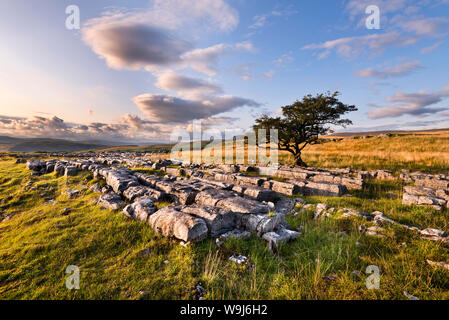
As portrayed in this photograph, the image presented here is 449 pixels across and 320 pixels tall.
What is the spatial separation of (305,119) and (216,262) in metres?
21.1

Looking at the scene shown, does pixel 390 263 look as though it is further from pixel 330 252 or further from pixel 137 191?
pixel 137 191

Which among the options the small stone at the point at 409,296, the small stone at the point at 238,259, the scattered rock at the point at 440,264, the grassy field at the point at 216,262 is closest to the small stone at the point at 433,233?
the grassy field at the point at 216,262

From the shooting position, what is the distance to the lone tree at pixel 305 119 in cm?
2058

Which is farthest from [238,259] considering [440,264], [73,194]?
[73,194]

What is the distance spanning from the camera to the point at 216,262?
4.55 m

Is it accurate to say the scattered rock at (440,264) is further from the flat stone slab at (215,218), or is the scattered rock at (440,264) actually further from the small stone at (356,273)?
the flat stone slab at (215,218)

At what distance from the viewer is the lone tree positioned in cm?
2058

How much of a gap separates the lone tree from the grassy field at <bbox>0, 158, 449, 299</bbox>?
15760 millimetres

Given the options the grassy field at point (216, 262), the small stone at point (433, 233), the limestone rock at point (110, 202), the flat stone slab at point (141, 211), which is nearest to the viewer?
the grassy field at point (216, 262)

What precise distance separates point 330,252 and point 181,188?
7.22 meters

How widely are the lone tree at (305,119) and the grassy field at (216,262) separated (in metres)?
15.8

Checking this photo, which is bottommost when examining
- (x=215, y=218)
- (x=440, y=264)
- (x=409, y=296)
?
(x=409, y=296)

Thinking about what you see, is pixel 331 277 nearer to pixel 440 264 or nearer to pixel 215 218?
pixel 440 264
